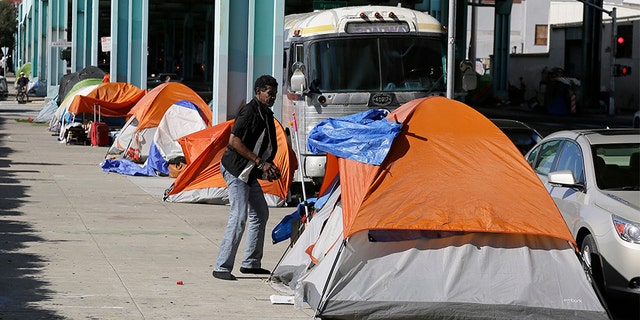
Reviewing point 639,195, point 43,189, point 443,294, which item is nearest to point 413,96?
point 43,189

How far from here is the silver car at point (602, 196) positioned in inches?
372

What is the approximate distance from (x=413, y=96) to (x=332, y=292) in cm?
1076

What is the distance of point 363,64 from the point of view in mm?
19453

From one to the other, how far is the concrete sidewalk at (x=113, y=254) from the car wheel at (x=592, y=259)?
262 centimetres

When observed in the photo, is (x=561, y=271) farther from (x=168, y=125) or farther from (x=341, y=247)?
(x=168, y=125)

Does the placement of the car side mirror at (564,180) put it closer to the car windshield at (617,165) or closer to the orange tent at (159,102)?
the car windshield at (617,165)

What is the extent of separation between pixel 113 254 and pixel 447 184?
14.2ft

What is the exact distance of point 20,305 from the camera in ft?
29.4

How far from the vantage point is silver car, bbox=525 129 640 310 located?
944 centimetres

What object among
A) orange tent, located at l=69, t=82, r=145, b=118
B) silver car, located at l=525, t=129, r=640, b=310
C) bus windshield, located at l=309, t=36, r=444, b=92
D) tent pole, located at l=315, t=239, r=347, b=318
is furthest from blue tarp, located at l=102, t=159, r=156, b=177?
tent pole, located at l=315, t=239, r=347, b=318

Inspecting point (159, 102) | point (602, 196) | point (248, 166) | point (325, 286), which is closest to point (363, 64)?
point (159, 102)

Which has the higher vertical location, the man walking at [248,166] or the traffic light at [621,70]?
the traffic light at [621,70]

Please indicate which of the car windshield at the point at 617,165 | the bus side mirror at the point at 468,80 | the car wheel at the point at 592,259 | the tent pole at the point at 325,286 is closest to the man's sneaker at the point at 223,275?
the tent pole at the point at 325,286

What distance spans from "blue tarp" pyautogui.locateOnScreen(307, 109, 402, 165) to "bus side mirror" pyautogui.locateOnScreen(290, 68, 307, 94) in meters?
7.83
